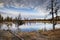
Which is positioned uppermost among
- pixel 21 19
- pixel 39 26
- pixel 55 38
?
pixel 21 19

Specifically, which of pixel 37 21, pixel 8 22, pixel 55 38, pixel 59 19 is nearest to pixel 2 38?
pixel 8 22

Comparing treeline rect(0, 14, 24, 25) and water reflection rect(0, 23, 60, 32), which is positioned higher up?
treeline rect(0, 14, 24, 25)

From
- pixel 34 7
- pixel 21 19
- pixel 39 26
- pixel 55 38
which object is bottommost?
pixel 55 38

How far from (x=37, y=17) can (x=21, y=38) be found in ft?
1.81

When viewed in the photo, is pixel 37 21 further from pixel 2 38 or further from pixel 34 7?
pixel 2 38

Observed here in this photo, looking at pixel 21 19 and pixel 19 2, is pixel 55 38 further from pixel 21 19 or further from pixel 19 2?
pixel 19 2

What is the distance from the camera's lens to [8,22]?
8.24 feet

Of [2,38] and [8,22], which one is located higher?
[8,22]

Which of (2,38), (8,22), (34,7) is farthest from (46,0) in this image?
(2,38)

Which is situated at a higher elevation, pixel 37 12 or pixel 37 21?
pixel 37 12

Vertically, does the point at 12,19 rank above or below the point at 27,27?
above

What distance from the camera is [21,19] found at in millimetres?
2531

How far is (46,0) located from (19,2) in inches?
23.1

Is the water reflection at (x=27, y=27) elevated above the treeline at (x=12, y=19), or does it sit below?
below
